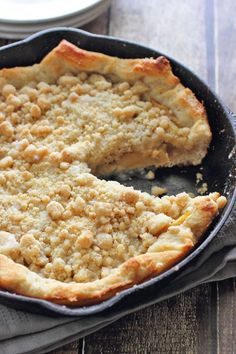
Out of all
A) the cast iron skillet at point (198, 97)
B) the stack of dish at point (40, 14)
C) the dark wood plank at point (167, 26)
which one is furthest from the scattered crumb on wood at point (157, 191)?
the stack of dish at point (40, 14)

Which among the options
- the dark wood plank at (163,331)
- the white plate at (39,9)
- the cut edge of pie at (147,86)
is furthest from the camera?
the white plate at (39,9)

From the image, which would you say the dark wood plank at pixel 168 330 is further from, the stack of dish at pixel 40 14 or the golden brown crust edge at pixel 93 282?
the stack of dish at pixel 40 14

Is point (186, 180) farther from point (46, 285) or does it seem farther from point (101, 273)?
point (46, 285)

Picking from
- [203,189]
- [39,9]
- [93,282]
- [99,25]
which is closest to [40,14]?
[39,9]

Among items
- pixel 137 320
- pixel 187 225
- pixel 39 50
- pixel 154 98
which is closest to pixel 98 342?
pixel 137 320

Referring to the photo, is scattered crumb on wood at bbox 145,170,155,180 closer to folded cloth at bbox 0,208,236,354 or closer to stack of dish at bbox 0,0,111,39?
folded cloth at bbox 0,208,236,354

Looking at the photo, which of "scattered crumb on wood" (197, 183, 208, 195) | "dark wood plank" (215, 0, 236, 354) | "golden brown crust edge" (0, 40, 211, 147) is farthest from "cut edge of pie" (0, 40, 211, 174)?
"dark wood plank" (215, 0, 236, 354)
